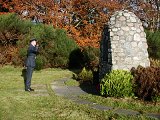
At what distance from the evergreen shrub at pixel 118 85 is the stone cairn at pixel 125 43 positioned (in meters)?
0.73

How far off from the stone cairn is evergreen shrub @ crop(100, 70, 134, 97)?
73 centimetres

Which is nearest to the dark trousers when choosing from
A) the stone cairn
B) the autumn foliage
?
the stone cairn

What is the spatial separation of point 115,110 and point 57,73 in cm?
853

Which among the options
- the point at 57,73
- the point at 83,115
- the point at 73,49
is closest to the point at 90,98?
the point at 83,115

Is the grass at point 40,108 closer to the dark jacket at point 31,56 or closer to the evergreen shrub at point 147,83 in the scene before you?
the dark jacket at point 31,56

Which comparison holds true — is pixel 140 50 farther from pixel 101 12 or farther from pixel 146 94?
pixel 101 12

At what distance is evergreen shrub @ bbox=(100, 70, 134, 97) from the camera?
1025cm

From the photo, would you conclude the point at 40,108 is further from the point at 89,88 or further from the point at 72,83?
the point at 72,83

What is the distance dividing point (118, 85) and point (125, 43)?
167 centimetres

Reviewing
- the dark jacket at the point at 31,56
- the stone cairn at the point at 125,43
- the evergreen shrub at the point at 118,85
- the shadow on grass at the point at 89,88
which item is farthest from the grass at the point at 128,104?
the dark jacket at the point at 31,56

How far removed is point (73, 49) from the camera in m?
19.1

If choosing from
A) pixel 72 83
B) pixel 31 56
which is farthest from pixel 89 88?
pixel 31 56

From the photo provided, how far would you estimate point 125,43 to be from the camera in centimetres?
1120

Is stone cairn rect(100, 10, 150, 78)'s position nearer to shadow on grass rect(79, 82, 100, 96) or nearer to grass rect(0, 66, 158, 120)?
shadow on grass rect(79, 82, 100, 96)
